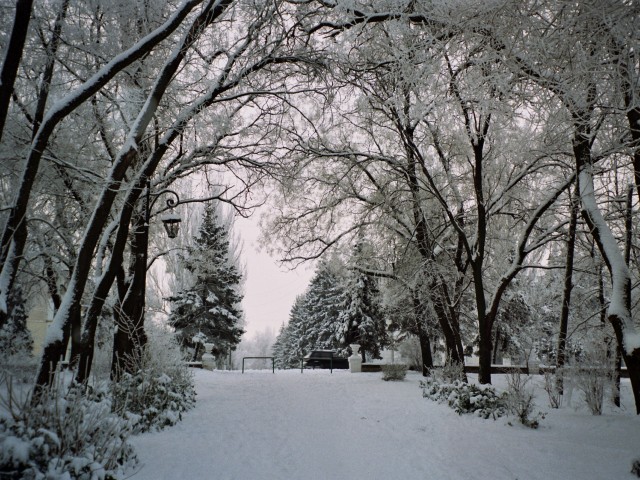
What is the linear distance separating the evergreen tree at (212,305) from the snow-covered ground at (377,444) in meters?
14.7

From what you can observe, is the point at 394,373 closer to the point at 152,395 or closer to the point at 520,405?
the point at 520,405

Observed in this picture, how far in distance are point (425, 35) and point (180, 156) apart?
5755mm

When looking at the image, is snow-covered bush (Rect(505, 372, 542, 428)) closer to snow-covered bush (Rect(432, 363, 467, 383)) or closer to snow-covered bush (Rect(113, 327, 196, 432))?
snow-covered bush (Rect(432, 363, 467, 383))

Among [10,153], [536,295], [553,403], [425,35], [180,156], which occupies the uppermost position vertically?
[425,35]

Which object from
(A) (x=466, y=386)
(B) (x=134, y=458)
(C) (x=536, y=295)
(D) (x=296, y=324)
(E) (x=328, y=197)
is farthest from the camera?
(D) (x=296, y=324)

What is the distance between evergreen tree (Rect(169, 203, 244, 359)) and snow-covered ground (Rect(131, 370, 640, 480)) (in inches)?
579

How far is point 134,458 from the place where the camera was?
4598 mm

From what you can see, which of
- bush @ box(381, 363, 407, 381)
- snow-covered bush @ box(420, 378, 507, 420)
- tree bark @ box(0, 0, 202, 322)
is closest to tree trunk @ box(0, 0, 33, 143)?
tree bark @ box(0, 0, 202, 322)

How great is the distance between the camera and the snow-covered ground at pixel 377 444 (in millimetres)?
4934

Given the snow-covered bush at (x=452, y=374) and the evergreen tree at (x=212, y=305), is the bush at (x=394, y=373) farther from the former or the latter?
the evergreen tree at (x=212, y=305)

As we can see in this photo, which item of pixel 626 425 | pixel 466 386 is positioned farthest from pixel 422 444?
pixel 626 425

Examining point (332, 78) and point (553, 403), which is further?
point (553, 403)

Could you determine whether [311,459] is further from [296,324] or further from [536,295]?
[296,324]

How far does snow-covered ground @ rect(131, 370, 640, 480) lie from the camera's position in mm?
4934
